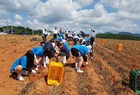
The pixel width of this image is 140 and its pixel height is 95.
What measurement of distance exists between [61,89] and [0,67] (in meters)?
4.02

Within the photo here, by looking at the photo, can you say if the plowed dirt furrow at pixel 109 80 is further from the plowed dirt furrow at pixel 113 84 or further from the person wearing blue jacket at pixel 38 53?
the person wearing blue jacket at pixel 38 53

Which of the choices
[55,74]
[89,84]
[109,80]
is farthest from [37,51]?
[109,80]

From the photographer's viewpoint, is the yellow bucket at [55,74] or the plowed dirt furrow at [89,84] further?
the yellow bucket at [55,74]

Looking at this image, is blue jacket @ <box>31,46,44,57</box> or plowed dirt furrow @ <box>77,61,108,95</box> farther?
blue jacket @ <box>31,46,44,57</box>

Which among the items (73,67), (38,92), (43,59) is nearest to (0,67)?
(43,59)

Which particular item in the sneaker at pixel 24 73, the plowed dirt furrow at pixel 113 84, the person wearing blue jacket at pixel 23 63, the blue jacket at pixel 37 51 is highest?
the blue jacket at pixel 37 51

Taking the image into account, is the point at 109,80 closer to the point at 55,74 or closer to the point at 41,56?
the point at 55,74

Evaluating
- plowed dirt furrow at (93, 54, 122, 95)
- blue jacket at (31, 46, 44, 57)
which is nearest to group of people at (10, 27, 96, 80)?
blue jacket at (31, 46, 44, 57)

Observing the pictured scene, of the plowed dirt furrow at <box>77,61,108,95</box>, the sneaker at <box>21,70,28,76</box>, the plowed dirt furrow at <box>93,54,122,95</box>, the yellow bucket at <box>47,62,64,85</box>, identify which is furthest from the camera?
the sneaker at <box>21,70,28,76</box>

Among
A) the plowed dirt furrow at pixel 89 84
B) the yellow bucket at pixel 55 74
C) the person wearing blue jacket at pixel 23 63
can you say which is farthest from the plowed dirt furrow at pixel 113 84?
the person wearing blue jacket at pixel 23 63

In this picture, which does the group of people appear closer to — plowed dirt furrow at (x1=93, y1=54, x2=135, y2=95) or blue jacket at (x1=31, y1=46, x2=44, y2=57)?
blue jacket at (x1=31, y1=46, x2=44, y2=57)

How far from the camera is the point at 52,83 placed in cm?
789

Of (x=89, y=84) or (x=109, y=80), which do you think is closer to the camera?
(x=89, y=84)

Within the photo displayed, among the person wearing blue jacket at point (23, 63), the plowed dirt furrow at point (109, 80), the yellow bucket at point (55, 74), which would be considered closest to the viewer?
the person wearing blue jacket at point (23, 63)
